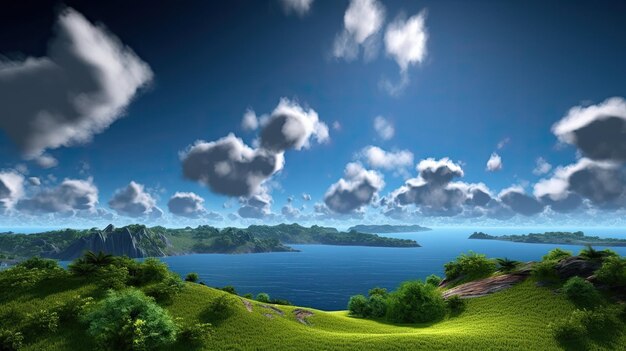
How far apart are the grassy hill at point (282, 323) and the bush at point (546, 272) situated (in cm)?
364

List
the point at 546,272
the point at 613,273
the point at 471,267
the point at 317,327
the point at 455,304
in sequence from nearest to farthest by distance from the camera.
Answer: the point at 317,327 < the point at 613,273 < the point at 546,272 < the point at 455,304 < the point at 471,267

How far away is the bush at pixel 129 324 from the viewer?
960 inches

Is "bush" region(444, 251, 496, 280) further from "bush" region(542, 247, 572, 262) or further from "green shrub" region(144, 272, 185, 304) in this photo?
"green shrub" region(144, 272, 185, 304)

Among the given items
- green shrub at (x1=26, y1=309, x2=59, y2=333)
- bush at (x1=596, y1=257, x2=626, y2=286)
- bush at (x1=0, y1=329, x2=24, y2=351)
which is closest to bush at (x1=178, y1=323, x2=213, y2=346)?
green shrub at (x1=26, y1=309, x2=59, y2=333)

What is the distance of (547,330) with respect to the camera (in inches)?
1253

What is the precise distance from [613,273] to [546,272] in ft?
23.2

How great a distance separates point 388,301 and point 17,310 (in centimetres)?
4720

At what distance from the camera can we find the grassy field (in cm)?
2812

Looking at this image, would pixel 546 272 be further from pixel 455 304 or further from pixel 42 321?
pixel 42 321

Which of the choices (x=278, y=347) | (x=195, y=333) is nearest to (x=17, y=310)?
(x=195, y=333)

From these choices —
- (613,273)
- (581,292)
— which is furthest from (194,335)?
(613,273)

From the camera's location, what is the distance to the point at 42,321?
27250 mm

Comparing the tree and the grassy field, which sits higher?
the tree

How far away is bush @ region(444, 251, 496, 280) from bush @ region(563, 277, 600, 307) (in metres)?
14.7
